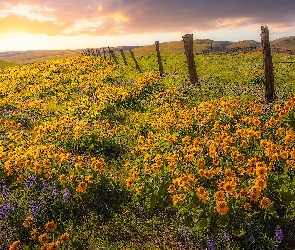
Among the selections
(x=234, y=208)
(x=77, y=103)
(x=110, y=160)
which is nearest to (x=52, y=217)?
(x=110, y=160)

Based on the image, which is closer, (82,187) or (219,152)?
(82,187)

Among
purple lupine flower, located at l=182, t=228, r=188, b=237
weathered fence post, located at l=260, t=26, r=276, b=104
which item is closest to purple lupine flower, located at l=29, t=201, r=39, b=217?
purple lupine flower, located at l=182, t=228, r=188, b=237

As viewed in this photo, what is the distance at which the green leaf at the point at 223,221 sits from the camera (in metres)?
6.73

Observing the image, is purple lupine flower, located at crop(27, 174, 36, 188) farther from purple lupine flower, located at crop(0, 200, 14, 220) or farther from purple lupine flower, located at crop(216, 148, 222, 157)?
purple lupine flower, located at crop(216, 148, 222, 157)

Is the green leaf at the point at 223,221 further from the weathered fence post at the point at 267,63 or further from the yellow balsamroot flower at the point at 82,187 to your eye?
the weathered fence post at the point at 267,63

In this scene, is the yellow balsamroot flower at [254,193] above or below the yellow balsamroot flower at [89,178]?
above

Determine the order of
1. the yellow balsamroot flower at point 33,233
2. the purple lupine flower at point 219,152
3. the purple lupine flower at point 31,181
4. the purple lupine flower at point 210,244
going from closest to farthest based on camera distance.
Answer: the purple lupine flower at point 210,244 → the yellow balsamroot flower at point 33,233 → the purple lupine flower at point 219,152 → the purple lupine flower at point 31,181

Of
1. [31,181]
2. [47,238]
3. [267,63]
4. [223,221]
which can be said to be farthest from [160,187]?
[267,63]

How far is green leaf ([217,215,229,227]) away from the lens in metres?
6.73

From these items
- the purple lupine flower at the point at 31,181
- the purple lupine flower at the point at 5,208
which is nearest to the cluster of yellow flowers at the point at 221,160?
the purple lupine flower at the point at 31,181

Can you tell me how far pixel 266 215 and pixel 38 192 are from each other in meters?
5.98

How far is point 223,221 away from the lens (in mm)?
6801

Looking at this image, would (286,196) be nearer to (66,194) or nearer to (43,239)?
(43,239)

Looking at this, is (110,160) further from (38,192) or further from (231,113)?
(231,113)
